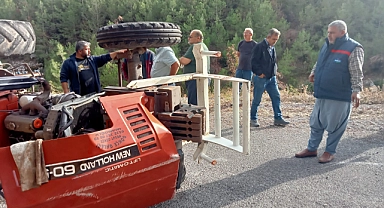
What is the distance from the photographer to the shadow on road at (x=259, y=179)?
11.8 ft

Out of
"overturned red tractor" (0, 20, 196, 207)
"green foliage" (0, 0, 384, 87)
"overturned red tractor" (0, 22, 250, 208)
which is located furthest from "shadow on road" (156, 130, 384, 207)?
"green foliage" (0, 0, 384, 87)

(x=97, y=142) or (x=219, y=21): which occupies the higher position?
(x=219, y=21)

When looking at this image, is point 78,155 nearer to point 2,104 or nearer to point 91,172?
point 91,172

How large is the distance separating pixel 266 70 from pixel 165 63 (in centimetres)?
199

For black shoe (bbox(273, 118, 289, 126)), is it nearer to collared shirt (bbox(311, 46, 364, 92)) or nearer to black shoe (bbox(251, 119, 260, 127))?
black shoe (bbox(251, 119, 260, 127))

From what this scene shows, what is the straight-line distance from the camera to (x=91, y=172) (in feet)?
8.32

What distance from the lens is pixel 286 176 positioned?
4.11 metres

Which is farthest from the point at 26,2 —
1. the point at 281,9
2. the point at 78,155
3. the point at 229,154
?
the point at 78,155

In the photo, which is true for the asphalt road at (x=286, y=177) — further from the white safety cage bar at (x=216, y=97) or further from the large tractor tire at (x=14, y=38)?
the large tractor tire at (x=14, y=38)

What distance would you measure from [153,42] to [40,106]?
1.33 m

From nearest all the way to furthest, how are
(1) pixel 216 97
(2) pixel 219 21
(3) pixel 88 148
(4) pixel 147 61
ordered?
(3) pixel 88 148 → (1) pixel 216 97 → (4) pixel 147 61 → (2) pixel 219 21

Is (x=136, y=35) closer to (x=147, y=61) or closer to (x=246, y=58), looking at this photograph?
(x=147, y=61)

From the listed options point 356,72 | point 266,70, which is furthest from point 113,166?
point 266,70

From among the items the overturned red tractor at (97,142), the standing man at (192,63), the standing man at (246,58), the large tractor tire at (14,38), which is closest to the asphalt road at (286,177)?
the overturned red tractor at (97,142)
